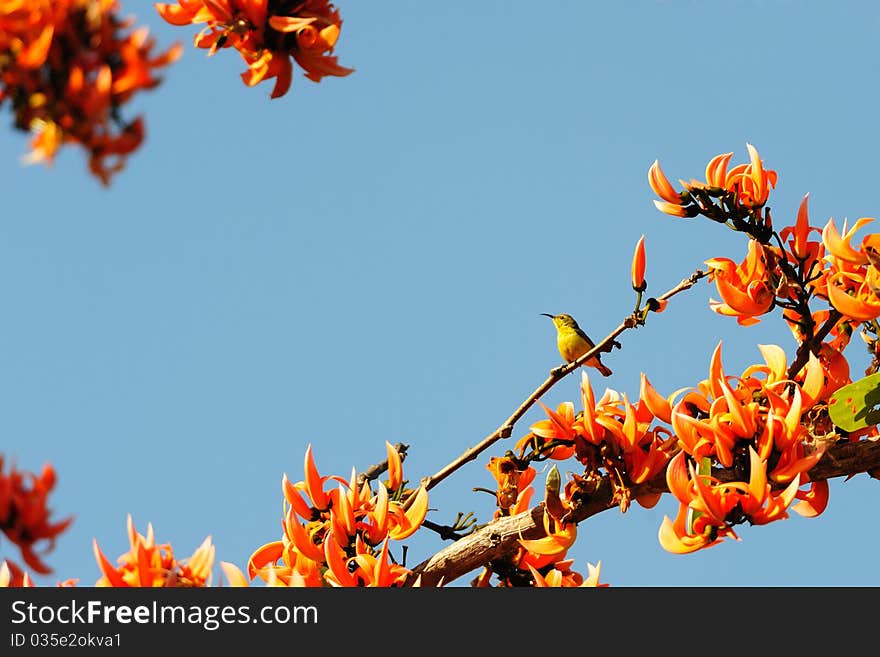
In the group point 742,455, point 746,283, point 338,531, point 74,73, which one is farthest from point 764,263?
point 74,73

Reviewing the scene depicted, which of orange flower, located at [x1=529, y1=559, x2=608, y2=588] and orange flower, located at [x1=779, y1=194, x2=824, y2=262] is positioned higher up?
orange flower, located at [x1=779, y1=194, x2=824, y2=262]

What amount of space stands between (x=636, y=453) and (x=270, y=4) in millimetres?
1154

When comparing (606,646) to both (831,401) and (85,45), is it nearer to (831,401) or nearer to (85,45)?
(831,401)

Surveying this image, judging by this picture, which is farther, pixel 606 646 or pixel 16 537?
pixel 606 646

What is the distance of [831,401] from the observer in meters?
2.18

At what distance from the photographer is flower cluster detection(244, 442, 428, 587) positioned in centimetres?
211

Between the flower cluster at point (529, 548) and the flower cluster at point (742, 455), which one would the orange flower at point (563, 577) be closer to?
the flower cluster at point (529, 548)

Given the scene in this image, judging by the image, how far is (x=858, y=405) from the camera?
213 centimetres

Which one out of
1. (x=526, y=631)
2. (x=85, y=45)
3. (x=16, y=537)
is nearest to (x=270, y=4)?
(x=85, y=45)

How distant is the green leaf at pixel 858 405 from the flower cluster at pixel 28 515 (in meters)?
1.52

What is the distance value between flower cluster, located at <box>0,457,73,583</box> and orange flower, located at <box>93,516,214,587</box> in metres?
0.29

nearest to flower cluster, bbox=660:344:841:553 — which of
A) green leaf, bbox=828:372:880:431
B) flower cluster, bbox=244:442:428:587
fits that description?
green leaf, bbox=828:372:880:431

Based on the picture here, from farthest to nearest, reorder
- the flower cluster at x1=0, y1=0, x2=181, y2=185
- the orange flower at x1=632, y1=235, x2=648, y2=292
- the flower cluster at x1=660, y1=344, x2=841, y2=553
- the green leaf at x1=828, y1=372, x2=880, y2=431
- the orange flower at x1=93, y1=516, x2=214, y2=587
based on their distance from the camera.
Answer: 1. the orange flower at x1=632, y1=235, x2=648, y2=292
2. the green leaf at x1=828, y1=372, x2=880, y2=431
3. the flower cluster at x1=660, y1=344, x2=841, y2=553
4. the orange flower at x1=93, y1=516, x2=214, y2=587
5. the flower cluster at x1=0, y1=0, x2=181, y2=185

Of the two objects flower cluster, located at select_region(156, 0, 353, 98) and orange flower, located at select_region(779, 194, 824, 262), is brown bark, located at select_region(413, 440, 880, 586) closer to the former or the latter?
orange flower, located at select_region(779, 194, 824, 262)
